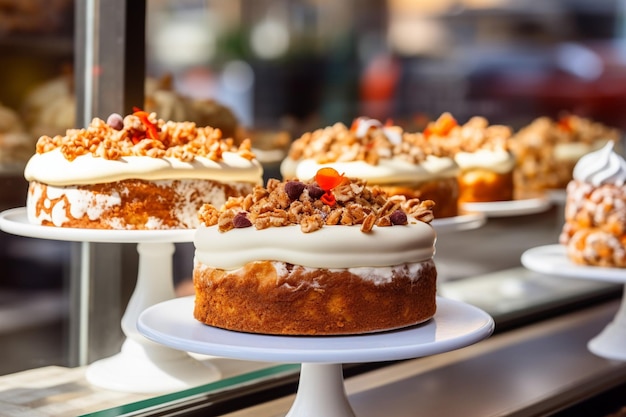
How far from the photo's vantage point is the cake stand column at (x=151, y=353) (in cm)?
208

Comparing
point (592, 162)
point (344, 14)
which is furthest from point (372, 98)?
point (592, 162)

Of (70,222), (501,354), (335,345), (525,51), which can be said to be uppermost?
(525,51)

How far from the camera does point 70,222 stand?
192 cm

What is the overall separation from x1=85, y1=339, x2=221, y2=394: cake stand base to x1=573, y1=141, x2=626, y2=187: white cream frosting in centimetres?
121

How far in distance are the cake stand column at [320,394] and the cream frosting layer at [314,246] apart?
0.76 ft

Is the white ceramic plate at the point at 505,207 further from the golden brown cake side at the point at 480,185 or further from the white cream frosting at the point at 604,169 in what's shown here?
the white cream frosting at the point at 604,169

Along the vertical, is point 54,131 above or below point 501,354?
above

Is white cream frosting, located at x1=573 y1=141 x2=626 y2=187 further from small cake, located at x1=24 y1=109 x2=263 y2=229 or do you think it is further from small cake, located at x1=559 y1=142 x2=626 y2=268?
small cake, located at x1=24 y1=109 x2=263 y2=229

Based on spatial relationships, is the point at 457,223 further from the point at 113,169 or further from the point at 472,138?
the point at 113,169

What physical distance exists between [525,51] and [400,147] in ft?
8.51

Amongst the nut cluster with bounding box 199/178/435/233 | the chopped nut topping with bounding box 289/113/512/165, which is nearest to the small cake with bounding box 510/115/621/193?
the chopped nut topping with bounding box 289/113/512/165

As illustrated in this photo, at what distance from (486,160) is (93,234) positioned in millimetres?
1499

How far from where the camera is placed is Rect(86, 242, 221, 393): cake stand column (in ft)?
6.84

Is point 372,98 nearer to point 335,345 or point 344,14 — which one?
point 344,14
